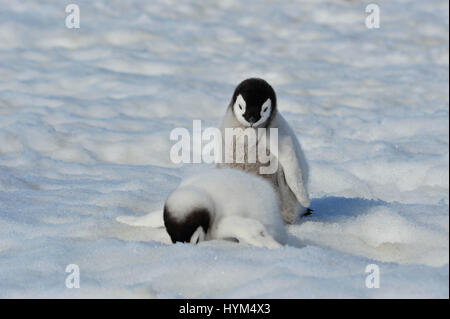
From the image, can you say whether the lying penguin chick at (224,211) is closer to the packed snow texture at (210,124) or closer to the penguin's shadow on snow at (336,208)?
the packed snow texture at (210,124)

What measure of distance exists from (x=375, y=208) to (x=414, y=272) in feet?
4.87

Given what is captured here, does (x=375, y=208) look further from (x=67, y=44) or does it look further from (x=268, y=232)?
(x=67, y=44)

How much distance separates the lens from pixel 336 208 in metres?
3.88

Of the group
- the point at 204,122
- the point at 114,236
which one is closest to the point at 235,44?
the point at 204,122

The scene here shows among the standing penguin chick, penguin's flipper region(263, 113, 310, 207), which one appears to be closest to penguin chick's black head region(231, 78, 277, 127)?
the standing penguin chick

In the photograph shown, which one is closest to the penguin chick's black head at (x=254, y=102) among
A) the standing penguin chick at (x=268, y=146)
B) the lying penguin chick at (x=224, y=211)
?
the standing penguin chick at (x=268, y=146)

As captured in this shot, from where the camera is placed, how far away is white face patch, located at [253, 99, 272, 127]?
3451 mm

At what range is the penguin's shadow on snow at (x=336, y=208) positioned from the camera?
369cm

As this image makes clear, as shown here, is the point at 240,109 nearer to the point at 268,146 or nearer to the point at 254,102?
the point at 254,102

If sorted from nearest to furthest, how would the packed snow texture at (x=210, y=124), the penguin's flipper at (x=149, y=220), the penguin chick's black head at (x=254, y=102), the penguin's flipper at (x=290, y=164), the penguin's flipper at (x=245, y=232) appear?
1. the packed snow texture at (x=210, y=124)
2. the penguin's flipper at (x=245, y=232)
3. the penguin's flipper at (x=149, y=220)
4. the penguin chick's black head at (x=254, y=102)
5. the penguin's flipper at (x=290, y=164)

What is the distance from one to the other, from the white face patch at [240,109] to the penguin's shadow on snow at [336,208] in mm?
588

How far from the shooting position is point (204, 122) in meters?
6.75

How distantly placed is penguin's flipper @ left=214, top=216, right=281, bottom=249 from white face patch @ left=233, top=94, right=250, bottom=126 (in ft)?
2.18

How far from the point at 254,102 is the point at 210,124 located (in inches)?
129
